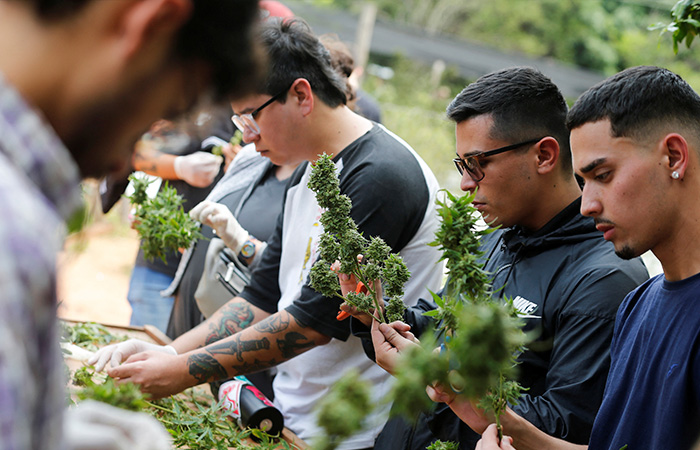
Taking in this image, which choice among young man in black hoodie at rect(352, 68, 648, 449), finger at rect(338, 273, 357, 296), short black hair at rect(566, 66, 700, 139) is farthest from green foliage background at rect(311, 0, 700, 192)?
short black hair at rect(566, 66, 700, 139)

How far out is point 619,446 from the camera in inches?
61.6

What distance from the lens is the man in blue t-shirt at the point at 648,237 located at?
4.94 feet

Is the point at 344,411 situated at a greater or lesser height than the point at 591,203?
lesser

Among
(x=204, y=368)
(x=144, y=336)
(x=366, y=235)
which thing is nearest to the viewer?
(x=366, y=235)

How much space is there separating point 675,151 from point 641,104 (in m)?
0.16

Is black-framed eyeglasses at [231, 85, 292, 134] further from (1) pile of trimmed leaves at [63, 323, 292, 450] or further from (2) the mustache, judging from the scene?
(2) the mustache

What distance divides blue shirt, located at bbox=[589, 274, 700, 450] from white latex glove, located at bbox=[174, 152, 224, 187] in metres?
2.70

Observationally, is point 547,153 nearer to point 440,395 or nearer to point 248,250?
point 440,395

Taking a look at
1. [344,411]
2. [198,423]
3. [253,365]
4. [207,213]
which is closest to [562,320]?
[344,411]

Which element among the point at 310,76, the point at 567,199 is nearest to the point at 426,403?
the point at 567,199

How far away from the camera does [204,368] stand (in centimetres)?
242

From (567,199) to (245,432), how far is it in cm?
131

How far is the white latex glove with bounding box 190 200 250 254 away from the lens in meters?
3.00

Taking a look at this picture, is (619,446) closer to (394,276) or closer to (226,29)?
(394,276)
